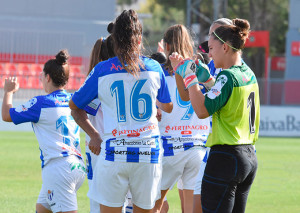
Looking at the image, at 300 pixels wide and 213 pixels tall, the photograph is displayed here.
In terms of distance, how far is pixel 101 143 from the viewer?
4781 mm

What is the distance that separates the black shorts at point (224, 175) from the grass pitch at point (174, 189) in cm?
388

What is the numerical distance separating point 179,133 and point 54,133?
4.37 ft

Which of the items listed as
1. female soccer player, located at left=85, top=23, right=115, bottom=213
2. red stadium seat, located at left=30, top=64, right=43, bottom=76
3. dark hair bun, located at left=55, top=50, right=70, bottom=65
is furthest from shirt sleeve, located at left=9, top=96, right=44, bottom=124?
red stadium seat, located at left=30, top=64, right=43, bottom=76

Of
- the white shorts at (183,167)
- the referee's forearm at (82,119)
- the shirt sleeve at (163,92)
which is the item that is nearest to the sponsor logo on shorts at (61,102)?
the referee's forearm at (82,119)

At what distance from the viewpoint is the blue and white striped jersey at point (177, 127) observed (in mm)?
6188

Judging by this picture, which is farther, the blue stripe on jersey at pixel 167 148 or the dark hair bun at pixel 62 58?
the blue stripe on jersey at pixel 167 148

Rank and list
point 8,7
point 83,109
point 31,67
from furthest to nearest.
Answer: point 8,7 < point 31,67 < point 83,109

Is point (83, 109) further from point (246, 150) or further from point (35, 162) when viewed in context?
point (35, 162)

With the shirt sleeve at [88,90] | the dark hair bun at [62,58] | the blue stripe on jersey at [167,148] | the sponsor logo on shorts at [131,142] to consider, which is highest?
the dark hair bun at [62,58]

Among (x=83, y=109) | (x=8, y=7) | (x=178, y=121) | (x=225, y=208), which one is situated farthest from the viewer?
(x=8, y=7)

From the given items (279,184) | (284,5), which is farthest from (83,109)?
(284,5)

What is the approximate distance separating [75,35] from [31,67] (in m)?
3.06

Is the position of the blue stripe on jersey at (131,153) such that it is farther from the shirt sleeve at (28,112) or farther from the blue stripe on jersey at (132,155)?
the shirt sleeve at (28,112)

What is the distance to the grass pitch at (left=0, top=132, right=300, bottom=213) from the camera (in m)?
8.76
